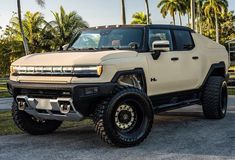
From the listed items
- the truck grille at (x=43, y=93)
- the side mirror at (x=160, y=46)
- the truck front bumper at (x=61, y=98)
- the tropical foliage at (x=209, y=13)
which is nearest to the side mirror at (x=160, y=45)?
the side mirror at (x=160, y=46)

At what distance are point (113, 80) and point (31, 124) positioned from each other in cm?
193

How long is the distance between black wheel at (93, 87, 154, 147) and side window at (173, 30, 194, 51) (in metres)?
1.75

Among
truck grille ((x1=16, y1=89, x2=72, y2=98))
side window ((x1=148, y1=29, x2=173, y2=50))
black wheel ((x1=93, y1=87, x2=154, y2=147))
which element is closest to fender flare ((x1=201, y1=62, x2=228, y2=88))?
side window ((x1=148, y1=29, x2=173, y2=50))

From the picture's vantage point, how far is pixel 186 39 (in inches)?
333

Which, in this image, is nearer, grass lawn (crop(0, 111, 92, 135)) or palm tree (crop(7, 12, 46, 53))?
grass lawn (crop(0, 111, 92, 135))

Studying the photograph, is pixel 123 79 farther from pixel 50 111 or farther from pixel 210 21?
pixel 210 21

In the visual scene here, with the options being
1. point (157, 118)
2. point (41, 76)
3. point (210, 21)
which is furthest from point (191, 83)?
point (210, 21)

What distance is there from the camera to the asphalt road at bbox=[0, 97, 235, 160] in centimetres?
580

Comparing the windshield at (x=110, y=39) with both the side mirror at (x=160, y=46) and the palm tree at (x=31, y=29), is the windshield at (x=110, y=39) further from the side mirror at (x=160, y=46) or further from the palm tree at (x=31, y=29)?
the palm tree at (x=31, y=29)

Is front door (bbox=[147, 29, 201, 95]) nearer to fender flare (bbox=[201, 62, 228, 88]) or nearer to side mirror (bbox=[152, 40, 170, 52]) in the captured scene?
side mirror (bbox=[152, 40, 170, 52])

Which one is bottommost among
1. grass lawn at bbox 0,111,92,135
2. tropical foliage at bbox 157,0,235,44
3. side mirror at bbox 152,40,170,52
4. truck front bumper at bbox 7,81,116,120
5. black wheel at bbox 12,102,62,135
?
tropical foliage at bbox 157,0,235,44

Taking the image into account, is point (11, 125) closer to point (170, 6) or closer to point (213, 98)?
point (213, 98)

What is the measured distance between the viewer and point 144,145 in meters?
6.47

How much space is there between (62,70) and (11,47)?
45.7 m
